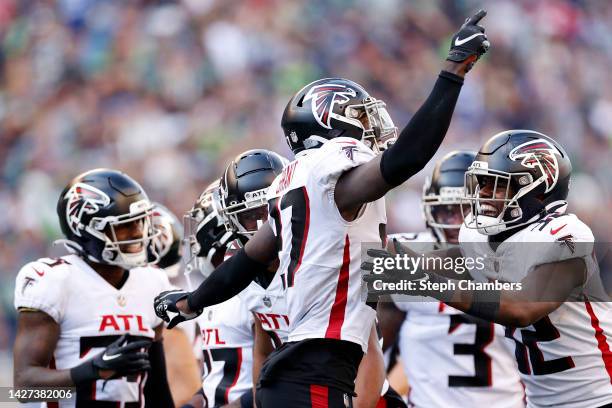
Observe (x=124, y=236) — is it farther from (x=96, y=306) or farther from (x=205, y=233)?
(x=205, y=233)

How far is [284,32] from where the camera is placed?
10.9 m

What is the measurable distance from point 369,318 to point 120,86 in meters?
7.86

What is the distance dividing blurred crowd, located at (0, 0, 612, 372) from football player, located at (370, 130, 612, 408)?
5.74 metres

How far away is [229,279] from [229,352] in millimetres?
1155

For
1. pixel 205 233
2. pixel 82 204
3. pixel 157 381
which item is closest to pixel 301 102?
pixel 82 204

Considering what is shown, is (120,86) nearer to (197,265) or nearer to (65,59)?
(65,59)

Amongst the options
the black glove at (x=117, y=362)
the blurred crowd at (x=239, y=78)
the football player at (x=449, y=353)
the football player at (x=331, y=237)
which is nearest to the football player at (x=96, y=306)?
the black glove at (x=117, y=362)

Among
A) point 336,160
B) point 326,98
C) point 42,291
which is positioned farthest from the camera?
point 42,291

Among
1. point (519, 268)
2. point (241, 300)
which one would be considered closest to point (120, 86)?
point (241, 300)

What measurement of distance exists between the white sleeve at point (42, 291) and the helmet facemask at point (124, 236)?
261 mm

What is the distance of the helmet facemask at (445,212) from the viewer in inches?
215

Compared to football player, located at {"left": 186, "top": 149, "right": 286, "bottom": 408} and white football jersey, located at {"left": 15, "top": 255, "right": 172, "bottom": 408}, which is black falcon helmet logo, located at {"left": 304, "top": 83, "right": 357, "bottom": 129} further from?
white football jersey, located at {"left": 15, "top": 255, "right": 172, "bottom": 408}

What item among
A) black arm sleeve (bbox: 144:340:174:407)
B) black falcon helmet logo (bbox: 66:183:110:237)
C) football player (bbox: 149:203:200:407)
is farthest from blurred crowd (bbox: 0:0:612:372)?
black falcon helmet logo (bbox: 66:183:110:237)

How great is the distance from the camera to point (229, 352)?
470 centimetres
